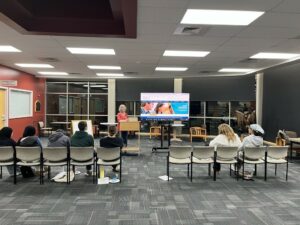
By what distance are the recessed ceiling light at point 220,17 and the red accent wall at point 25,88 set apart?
681 centimetres

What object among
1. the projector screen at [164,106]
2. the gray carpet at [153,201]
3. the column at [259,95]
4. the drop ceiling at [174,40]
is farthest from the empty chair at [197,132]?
the gray carpet at [153,201]

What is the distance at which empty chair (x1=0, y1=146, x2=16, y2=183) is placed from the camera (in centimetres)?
457

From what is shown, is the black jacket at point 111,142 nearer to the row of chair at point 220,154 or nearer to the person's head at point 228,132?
the row of chair at point 220,154

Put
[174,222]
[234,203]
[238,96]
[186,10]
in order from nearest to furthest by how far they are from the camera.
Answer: [174,222]
[186,10]
[234,203]
[238,96]

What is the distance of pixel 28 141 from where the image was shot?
488cm

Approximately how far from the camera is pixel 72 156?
466 cm

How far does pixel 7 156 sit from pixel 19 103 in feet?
18.2

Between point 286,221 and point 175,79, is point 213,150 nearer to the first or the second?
point 286,221

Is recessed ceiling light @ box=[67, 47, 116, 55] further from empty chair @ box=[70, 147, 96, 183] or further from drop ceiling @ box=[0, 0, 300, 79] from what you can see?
empty chair @ box=[70, 147, 96, 183]

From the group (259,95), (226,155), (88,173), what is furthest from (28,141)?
(259,95)

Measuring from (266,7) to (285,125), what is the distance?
6.21 meters

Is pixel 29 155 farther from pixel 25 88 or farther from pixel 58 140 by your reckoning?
pixel 25 88

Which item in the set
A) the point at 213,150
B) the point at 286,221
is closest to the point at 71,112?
the point at 213,150

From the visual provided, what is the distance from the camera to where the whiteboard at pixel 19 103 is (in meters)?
8.86
